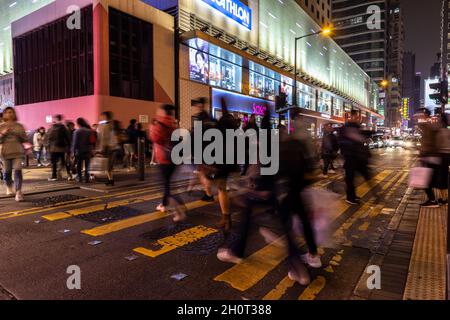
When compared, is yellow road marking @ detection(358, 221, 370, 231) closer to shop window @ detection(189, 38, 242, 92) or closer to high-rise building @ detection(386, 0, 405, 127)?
shop window @ detection(189, 38, 242, 92)

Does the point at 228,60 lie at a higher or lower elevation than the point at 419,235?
higher

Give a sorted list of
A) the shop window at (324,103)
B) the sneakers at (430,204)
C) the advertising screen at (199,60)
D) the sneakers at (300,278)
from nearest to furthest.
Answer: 1. the sneakers at (300,278)
2. the sneakers at (430,204)
3. the advertising screen at (199,60)
4. the shop window at (324,103)

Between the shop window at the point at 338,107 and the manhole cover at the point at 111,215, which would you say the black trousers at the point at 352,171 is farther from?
the shop window at the point at 338,107

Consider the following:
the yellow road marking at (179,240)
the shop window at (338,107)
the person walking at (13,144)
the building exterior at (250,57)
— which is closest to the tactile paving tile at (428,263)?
the building exterior at (250,57)

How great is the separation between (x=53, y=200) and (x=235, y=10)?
71.3 ft

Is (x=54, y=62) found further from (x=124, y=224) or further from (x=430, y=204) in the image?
(x=430, y=204)

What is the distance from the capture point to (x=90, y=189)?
28.1 ft

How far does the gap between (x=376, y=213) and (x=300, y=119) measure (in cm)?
383

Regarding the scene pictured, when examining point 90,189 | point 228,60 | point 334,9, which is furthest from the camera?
point 334,9

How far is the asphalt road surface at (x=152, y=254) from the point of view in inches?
121

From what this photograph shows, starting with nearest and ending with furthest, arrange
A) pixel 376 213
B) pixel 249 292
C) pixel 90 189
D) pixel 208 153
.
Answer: pixel 249 292, pixel 208 153, pixel 376 213, pixel 90 189

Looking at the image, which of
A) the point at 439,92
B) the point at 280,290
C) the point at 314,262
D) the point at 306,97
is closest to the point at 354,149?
the point at 314,262
